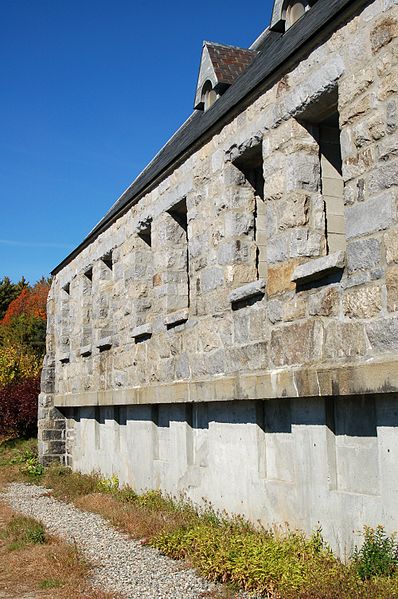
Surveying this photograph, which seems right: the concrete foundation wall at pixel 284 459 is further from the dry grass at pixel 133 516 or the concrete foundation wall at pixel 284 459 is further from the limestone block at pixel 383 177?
the limestone block at pixel 383 177

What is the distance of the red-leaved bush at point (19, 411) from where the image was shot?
19.7 meters

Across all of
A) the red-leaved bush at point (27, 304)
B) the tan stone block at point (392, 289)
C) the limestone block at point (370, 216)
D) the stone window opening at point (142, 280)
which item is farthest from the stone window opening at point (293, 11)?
the red-leaved bush at point (27, 304)

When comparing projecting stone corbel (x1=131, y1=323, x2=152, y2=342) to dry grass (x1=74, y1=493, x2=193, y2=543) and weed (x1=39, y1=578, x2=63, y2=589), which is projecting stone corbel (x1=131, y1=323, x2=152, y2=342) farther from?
weed (x1=39, y1=578, x2=63, y2=589)

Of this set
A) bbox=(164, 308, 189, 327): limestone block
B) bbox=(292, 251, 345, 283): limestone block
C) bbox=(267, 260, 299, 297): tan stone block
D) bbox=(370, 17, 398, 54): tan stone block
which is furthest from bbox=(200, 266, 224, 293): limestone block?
bbox=(370, 17, 398, 54): tan stone block

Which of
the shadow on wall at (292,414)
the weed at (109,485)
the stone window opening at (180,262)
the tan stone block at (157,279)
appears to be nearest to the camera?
the shadow on wall at (292,414)

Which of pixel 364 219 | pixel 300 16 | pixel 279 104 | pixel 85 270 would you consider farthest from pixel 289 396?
pixel 85 270

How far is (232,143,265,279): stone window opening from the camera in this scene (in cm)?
→ 800

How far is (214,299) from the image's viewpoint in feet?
27.1

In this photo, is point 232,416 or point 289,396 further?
point 232,416

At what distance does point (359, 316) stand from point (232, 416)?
103 inches

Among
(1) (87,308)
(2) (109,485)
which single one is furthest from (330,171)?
(1) (87,308)

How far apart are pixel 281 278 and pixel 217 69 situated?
14.6 feet

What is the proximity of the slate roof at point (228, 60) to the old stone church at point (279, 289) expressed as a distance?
0.03 metres

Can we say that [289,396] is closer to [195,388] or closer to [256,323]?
[256,323]
